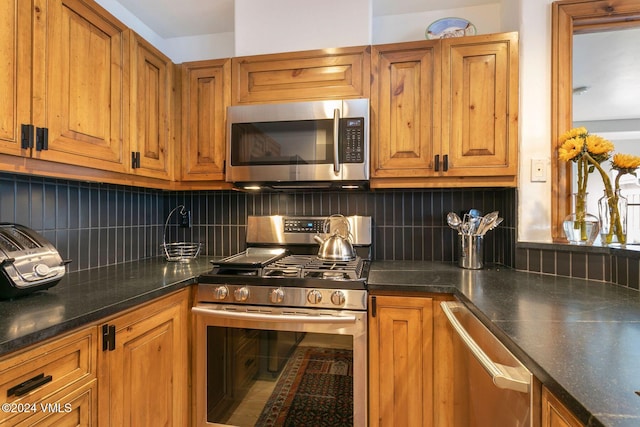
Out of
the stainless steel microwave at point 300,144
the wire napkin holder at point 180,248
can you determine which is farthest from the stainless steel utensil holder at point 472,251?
the wire napkin holder at point 180,248

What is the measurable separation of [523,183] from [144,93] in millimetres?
2032

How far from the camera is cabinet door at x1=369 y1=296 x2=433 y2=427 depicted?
138 centimetres

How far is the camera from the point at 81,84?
4.27 feet

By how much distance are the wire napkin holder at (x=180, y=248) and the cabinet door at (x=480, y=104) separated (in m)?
1.63

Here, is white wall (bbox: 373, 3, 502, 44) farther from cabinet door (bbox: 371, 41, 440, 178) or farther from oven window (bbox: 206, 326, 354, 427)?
oven window (bbox: 206, 326, 354, 427)

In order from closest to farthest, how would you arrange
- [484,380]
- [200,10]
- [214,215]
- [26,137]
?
1. [484,380]
2. [26,137]
3. [200,10]
4. [214,215]

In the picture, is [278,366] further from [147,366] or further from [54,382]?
[54,382]

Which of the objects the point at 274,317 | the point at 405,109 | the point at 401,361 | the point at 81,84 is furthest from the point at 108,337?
the point at 405,109

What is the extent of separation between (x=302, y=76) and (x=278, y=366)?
150 cm

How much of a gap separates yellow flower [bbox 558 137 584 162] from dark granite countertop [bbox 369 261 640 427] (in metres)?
0.57

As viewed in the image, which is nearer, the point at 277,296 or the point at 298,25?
the point at 277,296

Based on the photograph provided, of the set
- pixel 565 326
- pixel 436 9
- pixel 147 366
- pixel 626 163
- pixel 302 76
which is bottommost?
pixel 147 366

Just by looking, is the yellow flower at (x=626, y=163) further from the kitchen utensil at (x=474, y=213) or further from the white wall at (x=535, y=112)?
the kitchen utensil at (x=474, y=213)

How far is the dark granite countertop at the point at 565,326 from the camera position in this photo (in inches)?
21.8
